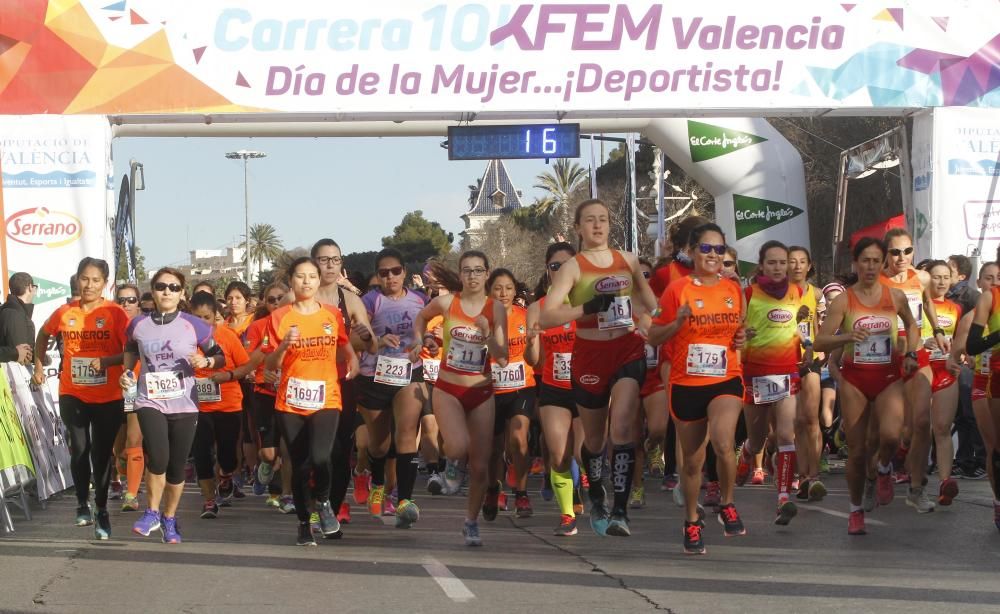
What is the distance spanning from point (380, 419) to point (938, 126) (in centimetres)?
960

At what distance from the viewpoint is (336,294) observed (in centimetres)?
1004

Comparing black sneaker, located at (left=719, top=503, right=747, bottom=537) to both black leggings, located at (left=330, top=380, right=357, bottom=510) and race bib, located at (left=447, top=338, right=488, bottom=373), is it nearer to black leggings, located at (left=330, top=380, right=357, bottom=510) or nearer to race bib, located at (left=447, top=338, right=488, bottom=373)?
race bib, located at (left=447, top=338, right=488, bottom=373)

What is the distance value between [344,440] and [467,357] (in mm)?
1127

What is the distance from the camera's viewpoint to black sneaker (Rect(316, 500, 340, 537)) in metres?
9.40

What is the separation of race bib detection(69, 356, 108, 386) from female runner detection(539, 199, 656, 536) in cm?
347

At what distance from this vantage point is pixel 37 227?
1650 centimetres

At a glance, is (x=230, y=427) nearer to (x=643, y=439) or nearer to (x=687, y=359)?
(x=643, y=439)

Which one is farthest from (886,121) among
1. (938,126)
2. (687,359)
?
(687,359)

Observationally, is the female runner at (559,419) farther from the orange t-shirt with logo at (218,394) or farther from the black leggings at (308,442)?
the orange t-shirt with logo at (218,394)

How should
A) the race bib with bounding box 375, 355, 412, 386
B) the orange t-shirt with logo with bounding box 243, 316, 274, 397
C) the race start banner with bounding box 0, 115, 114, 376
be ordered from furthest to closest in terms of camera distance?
the race start banner with bounding box 0, 115, 114, 376
the race bib with bounding box 375, 355, 412, 386
the orange t-shirt with logo with bounding box 243, 316, 274, 397

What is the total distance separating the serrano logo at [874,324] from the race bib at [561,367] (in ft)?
6.34

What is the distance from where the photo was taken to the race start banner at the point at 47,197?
16453 mm

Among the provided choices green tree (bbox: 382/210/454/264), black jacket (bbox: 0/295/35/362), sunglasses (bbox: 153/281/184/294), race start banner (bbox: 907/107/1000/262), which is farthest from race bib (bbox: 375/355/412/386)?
green tree (bbox: 382/210/454/264)

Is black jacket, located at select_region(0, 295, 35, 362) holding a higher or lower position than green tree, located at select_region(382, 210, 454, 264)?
lower
